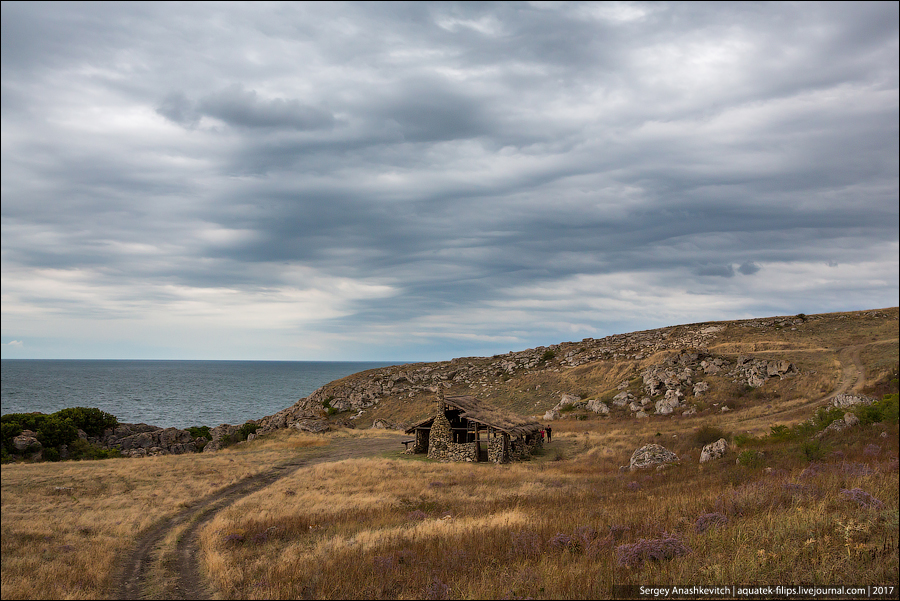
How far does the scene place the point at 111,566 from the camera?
39.6ft

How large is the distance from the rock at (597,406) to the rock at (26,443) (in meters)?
57.9

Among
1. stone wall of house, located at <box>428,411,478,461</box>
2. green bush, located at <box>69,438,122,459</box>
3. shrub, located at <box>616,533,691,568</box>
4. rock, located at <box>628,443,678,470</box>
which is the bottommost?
green bush, located at <box>69,438,122,459</box>

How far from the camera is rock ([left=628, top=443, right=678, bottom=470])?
28188mm

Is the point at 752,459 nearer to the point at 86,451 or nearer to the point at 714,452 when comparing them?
the point at 714,452

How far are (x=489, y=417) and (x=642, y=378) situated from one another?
3278 cm

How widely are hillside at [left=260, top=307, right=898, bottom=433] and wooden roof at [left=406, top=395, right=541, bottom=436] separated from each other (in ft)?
14.3

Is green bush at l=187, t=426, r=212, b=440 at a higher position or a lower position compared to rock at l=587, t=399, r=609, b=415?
lower

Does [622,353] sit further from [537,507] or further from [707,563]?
[707,563]

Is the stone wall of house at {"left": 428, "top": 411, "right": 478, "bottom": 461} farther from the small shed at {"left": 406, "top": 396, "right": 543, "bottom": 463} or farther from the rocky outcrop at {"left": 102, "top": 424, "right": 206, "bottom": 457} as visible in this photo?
the rocky outcrop at {"left": 102, "top": 424, "right": 206, "bottom": 457}

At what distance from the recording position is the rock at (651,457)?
28.2 metres

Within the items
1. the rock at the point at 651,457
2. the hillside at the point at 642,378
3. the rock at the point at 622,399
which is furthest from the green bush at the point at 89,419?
the rock at the point at 622,399

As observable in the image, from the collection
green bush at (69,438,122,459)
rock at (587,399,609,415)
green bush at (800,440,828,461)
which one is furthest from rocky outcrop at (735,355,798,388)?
green bush at (69,438,122,459)

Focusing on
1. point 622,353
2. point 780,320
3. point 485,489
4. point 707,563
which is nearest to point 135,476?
point 485,489

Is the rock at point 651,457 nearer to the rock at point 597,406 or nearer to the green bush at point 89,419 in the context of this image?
the rock at point 597,406
